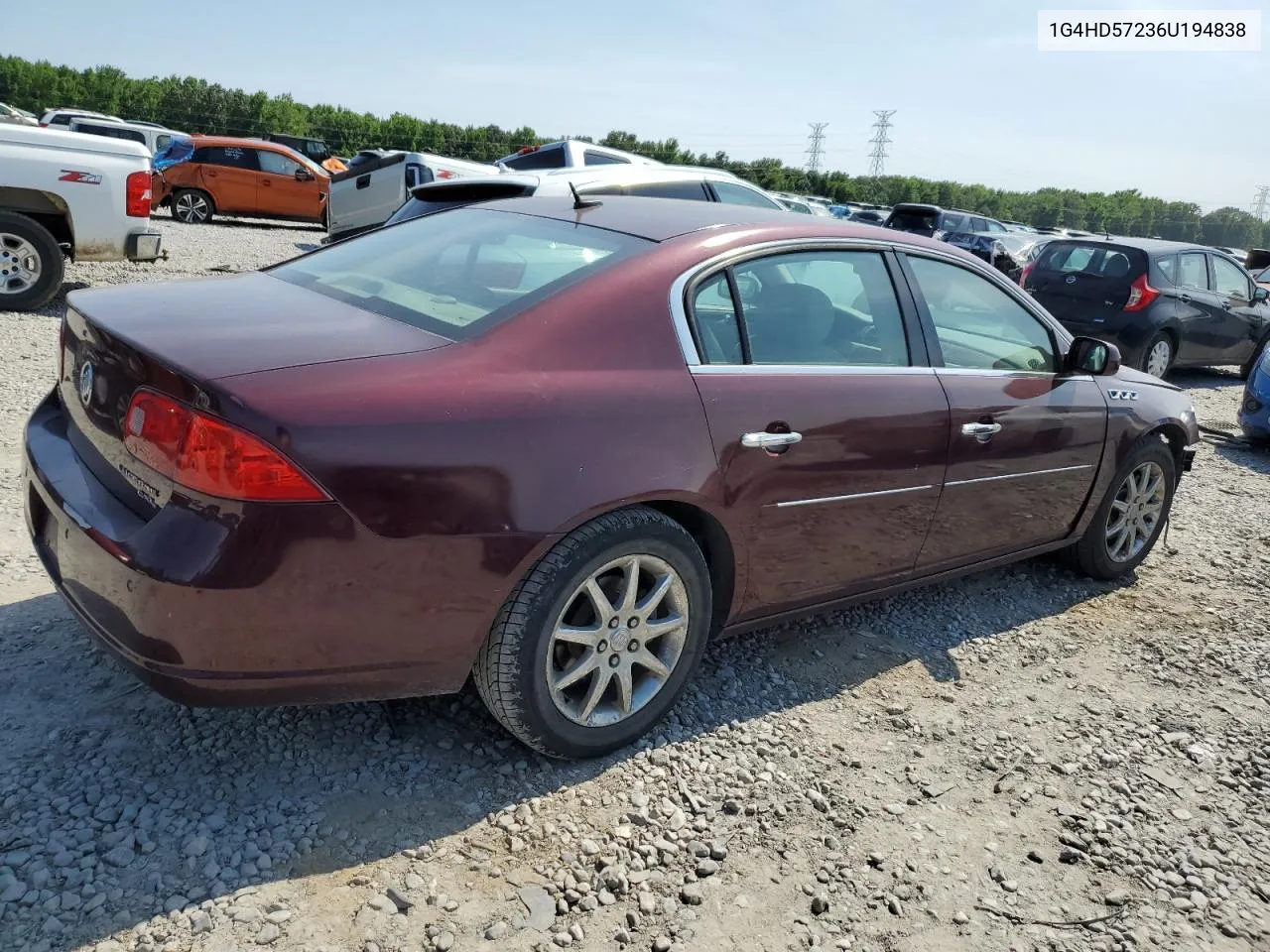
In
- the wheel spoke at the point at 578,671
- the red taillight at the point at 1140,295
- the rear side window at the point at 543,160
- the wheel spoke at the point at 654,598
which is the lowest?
the wheel spoke at the point at 578,671

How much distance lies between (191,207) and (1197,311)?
16.9m

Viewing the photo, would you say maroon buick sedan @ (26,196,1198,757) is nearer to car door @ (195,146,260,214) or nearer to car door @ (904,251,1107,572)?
car door @ (904,251,1107,572)

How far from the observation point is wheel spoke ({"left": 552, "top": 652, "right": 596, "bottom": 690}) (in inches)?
105

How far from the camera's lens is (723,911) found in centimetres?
234

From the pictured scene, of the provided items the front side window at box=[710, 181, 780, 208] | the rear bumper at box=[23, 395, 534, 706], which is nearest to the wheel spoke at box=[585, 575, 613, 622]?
the rear bumper at box=[23, 395, 534, 706]

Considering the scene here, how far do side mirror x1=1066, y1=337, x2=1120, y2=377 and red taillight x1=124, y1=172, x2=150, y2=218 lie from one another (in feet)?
24.6

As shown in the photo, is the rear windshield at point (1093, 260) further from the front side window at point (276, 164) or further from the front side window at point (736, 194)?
the front side window at point (276, 164)

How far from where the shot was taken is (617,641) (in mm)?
2756

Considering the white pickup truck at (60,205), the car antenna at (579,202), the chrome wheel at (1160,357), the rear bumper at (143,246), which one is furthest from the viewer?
the chrome wheel at (1160,357)

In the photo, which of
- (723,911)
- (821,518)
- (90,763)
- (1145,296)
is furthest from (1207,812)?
(1145,296)

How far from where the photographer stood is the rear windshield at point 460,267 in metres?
2.73

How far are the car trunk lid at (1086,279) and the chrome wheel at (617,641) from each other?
9016 millimetres

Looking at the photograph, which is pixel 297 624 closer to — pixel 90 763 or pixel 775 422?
pixel 90 763

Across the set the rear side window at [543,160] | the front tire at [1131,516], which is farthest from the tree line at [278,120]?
the front tire at [1131,516]
